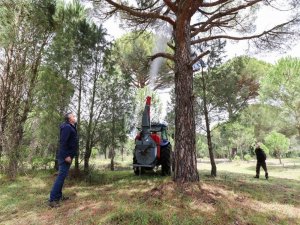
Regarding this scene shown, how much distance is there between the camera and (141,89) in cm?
1844

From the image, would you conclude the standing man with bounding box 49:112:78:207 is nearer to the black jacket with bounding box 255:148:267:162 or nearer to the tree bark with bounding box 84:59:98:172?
the tree bark with bounding box 84:59:98:172

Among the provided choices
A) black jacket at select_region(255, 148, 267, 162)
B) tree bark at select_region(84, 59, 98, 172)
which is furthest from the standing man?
black jacket at select_region(255, 148, 267, 162)

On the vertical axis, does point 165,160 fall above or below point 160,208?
above

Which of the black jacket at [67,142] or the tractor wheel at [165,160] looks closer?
the black jacket at [67,142]

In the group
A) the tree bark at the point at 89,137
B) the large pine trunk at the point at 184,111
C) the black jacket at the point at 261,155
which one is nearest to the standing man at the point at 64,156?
the large pine trunk at the point at 184,111

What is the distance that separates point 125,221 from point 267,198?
3539 millimetres

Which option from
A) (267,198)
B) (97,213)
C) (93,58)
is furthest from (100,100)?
(267,198)

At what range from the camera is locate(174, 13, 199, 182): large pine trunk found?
5691mm

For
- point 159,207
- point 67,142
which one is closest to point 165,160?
point 67,142

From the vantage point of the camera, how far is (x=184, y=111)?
233 inches

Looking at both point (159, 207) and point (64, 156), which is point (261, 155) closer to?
point (159, 207)

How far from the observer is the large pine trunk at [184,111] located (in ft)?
18.7

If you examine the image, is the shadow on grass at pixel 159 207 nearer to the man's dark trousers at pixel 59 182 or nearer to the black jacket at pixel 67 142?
the man's dark trousers at pixel 59 182

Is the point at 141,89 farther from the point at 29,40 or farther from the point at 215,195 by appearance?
the point at 215,195
